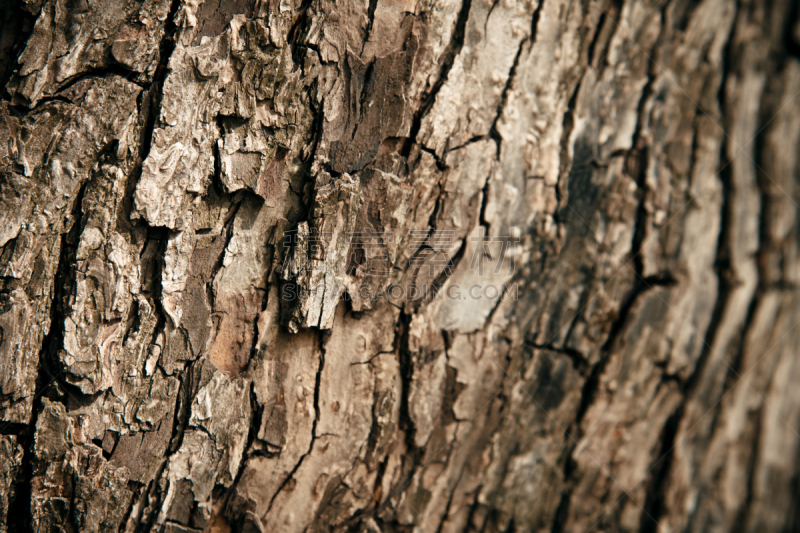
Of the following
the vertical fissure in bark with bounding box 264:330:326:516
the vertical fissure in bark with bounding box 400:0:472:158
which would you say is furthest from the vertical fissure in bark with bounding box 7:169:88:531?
the vertical fissure in bark with bounding box 400:0:472:158

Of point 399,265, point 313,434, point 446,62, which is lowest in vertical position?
point 313,434

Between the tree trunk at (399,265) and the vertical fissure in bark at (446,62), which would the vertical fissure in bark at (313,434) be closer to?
the tree trunk at (399,265)

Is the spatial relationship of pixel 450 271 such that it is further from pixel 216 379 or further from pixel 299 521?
pixel 299 521

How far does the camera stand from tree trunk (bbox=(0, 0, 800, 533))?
1.07 meters

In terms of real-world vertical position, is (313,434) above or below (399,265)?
below

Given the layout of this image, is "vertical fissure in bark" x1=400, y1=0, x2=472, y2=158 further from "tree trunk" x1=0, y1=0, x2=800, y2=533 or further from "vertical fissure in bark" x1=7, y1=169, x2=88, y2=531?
"vertical fissure in bark" x1=7, y1=169, x2=88, y2=531

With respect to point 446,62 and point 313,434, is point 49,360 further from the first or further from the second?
point 446,62

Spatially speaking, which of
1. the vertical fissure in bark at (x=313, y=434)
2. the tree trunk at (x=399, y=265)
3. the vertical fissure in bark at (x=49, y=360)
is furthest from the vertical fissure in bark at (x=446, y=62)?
the vertical fissure in bark at (x=49, y=360)

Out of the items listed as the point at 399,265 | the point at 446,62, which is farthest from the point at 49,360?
the point at 446,62

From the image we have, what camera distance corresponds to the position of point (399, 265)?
1150mm

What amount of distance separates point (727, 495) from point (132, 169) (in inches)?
80.5

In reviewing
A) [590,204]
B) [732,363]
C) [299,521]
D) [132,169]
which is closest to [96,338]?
[132,169]

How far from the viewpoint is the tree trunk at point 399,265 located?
1.07 meters

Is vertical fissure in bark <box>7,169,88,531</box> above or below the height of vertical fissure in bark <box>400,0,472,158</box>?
below
